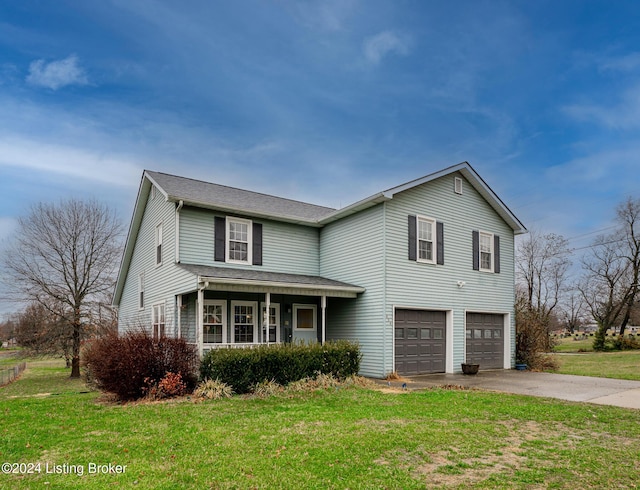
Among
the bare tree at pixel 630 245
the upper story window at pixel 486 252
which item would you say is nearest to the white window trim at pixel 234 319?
the upper story window at pixel 486 252

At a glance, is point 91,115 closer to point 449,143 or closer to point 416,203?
point 416,203

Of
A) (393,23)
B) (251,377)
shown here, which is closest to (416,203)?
(393,23)

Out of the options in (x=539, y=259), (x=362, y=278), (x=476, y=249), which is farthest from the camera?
(x=539, y=259)

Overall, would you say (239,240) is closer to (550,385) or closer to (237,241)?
(237,241)

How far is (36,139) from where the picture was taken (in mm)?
14391

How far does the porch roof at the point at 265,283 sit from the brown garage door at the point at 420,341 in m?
1.90

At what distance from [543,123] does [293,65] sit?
12589mm

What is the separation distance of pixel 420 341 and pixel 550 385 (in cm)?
414

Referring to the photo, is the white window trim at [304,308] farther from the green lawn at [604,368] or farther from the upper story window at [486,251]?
the green lawn at [604,368]

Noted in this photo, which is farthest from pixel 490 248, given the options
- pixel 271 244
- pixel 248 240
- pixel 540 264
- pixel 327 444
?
pixel 540 264

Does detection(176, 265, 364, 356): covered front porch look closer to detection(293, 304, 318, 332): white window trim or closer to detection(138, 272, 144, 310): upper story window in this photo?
detection(293, 304, 318, 332): white window trim

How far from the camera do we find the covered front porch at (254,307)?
519 inches

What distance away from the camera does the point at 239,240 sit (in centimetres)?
1540

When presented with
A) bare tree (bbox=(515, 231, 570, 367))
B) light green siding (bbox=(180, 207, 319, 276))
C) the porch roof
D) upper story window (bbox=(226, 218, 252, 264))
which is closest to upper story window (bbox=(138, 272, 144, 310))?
light green siding (bbox=(180, 207, 319, 276))
